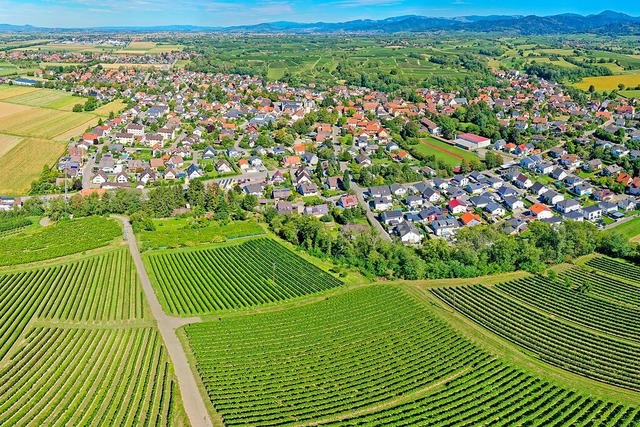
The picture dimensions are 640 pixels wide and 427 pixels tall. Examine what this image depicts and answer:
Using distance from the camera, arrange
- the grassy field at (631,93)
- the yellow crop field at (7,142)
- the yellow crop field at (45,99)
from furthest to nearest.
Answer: the grassy field at (631,93) < the yellow crop field at (45,99) < the yellow crop field at (7,142)

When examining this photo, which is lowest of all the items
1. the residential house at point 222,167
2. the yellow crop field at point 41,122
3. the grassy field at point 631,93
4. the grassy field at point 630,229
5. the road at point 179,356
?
the grassy field at point 630,229

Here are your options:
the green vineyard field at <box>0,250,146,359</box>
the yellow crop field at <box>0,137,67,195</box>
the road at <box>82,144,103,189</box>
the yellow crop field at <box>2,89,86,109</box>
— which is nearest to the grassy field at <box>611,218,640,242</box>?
the green vineyard field at <box>0,250,146,359</box>

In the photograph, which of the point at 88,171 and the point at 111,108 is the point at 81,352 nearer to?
the point at 88,171

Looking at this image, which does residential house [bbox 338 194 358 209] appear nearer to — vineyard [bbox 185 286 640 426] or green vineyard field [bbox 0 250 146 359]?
vineyard [bbox 185 286 640 426]

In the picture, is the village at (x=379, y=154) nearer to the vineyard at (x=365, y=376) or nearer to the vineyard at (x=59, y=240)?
the vineyard at (x=59, y=240)

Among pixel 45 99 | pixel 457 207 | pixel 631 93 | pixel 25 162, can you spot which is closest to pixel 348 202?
pixel 457 207

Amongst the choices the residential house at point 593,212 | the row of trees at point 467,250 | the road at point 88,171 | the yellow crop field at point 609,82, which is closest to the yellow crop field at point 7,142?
the road at point 88,171
